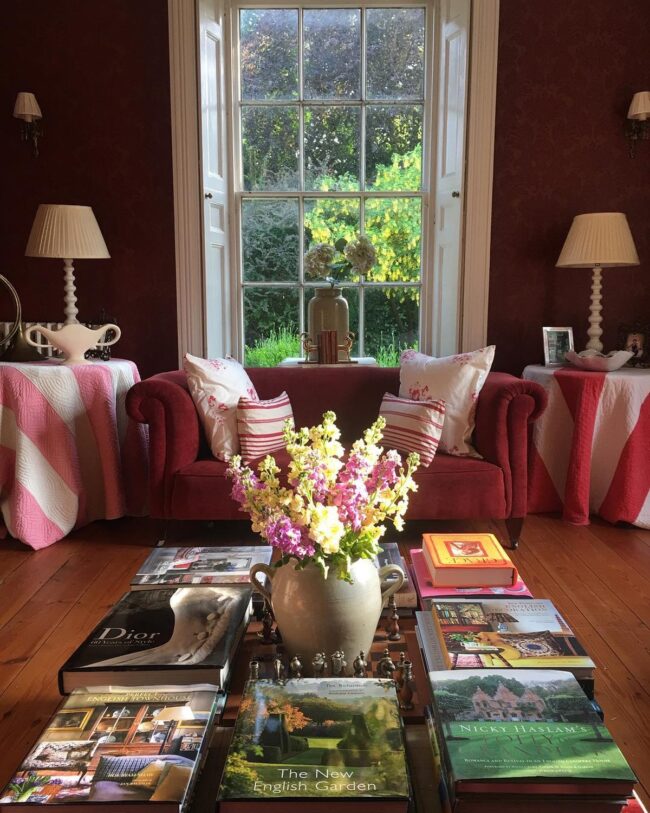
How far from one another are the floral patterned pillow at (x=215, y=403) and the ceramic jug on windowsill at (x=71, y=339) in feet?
1.88

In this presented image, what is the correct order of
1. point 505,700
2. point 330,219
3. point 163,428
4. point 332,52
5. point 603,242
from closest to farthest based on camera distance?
point 505,700 → point 163,428 → point 603,242 → point 332,52 → point 330,219

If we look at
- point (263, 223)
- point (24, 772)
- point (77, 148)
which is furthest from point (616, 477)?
point (77, 148)

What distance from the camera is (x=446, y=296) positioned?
4199 mm

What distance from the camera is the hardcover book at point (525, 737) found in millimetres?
980

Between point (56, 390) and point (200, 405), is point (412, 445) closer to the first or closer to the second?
point (200, 405)

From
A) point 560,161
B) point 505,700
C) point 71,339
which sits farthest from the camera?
point 560,161

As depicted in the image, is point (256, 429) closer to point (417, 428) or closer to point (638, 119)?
point (417, 428)

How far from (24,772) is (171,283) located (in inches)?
130

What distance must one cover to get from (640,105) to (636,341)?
1203 millimetres

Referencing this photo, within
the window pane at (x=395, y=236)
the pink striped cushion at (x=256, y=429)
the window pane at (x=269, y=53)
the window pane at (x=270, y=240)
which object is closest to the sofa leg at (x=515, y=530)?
the pink striped cushion at (x=256, y=429)

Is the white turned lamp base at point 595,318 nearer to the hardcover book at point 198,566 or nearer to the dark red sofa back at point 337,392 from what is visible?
the dark red sofa back at point 337,392

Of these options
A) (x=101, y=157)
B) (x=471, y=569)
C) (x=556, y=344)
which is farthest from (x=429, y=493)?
(x=101, y=157)

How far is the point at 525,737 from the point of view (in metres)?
1.07

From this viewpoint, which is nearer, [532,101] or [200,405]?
[200,405]
